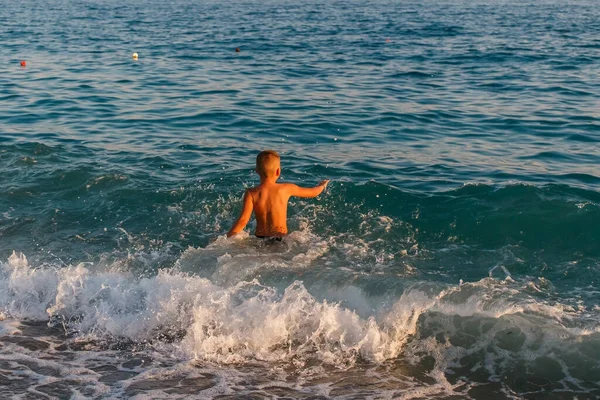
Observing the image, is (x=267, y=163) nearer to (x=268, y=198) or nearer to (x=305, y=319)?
(x=268, y=198)

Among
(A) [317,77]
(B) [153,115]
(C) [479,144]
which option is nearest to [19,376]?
(C) [479,144]

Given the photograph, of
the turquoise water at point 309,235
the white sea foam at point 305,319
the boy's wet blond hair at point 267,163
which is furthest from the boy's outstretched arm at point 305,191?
the white sea foam at point 305,319

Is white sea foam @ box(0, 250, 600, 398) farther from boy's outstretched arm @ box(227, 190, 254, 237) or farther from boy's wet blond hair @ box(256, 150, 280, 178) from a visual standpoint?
boy's wet blond hair @ box(256, 150, 280, 178)

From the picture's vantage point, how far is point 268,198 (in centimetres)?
874

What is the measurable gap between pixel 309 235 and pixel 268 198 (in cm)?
100

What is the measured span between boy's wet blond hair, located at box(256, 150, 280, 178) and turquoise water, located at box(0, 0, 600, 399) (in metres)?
0.88

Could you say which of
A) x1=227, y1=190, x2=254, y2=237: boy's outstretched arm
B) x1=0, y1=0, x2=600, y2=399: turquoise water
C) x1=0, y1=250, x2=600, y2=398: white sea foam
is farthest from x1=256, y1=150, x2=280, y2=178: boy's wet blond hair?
x1=0, y1=250, x2=600, y2=398: white sea foam

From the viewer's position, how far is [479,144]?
13227 mm

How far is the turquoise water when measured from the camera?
683 centimetres

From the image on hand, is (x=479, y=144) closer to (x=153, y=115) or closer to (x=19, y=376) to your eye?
(x=153, y=115)

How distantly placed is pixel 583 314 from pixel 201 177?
19.8 ft

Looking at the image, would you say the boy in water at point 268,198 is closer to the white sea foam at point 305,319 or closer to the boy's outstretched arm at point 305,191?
the boy's outstretched arm at point 305,191

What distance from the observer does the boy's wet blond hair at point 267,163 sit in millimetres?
8539

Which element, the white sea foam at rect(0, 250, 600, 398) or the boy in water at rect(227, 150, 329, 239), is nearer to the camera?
the white sea foam at rect(0, 250, 600, 398)
